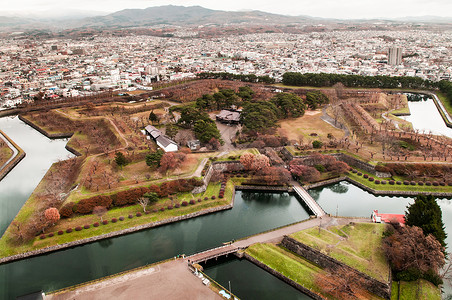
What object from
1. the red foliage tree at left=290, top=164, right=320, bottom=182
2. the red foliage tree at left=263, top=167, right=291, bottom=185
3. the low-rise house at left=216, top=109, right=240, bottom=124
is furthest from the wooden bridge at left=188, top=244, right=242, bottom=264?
the low-rise house at left=216, top=109, right=240, bottom=124

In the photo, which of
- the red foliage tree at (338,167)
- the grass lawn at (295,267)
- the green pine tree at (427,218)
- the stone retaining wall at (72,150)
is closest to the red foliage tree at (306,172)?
the red foliage tree at (338,167)

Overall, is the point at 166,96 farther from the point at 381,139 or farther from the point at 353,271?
the point at 353,271

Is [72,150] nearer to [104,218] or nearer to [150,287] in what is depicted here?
[104,218]

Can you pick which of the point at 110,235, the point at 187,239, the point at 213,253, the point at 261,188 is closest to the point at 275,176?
the point at 261,188

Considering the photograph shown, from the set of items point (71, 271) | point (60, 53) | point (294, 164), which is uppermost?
point (60, 53)

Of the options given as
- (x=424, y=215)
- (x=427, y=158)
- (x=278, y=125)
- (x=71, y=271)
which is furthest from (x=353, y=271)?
(x=278, y=125)

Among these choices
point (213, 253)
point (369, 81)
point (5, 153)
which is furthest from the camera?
point (369, 81)

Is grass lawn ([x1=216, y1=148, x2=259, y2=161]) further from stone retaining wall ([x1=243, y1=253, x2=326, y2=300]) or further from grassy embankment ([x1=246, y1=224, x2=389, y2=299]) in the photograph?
stone retaining wall ([x1=243, y1=253, x2=326, y2=300])
